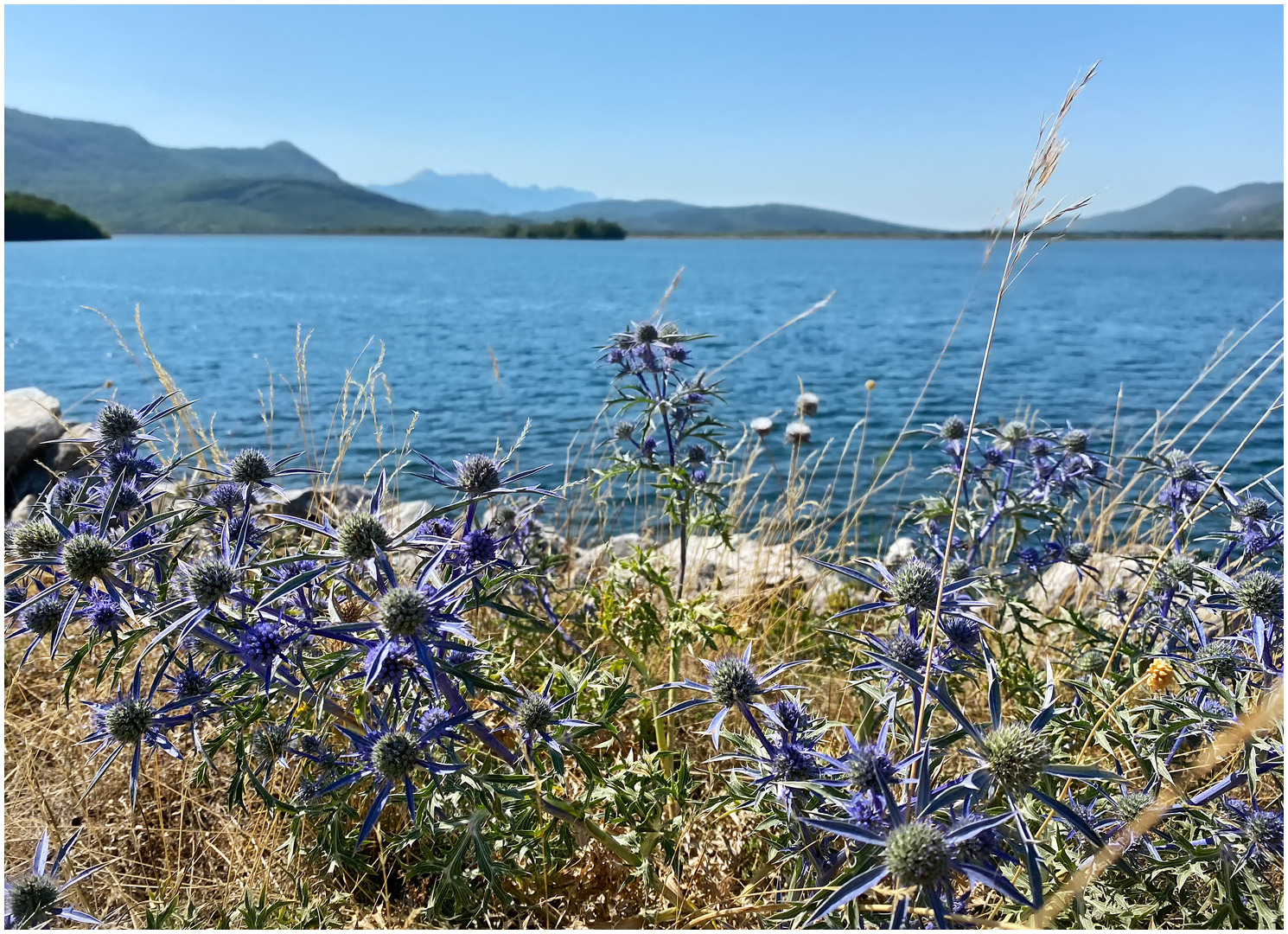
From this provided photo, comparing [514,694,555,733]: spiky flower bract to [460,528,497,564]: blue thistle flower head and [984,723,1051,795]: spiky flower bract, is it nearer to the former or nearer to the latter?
[460,528,497,564]: blue thistle flower head

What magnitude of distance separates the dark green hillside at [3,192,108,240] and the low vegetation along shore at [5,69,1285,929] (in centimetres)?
8779

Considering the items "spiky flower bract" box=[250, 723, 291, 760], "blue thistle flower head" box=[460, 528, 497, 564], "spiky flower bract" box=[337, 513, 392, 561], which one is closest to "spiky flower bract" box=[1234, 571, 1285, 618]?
"blue thistle flower head" box=[460, 528, 497, 564]

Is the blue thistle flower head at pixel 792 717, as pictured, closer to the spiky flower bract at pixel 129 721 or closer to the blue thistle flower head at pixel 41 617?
the spiky flower bract at pixel 129 721

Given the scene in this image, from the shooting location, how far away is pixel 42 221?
254 feet

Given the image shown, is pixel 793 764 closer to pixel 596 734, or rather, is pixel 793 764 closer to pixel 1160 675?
pixel 1160 675

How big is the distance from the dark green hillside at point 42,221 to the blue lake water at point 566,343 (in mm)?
24645

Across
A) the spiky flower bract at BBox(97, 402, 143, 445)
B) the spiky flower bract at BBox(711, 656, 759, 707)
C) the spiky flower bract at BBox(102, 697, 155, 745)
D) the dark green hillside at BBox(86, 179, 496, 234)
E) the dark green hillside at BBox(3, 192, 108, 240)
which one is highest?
the dark green hillside at BBox(86, 179, 496, 234)

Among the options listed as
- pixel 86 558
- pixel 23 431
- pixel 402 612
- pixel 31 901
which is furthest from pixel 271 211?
pixel 402 612

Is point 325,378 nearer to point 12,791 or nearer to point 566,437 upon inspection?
point 566,437

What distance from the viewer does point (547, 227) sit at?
5423 inches

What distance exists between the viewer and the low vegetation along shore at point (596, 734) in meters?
1.66

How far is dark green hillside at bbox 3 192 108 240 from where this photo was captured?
72.8 m

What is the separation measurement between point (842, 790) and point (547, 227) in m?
144

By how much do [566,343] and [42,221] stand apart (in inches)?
3250
